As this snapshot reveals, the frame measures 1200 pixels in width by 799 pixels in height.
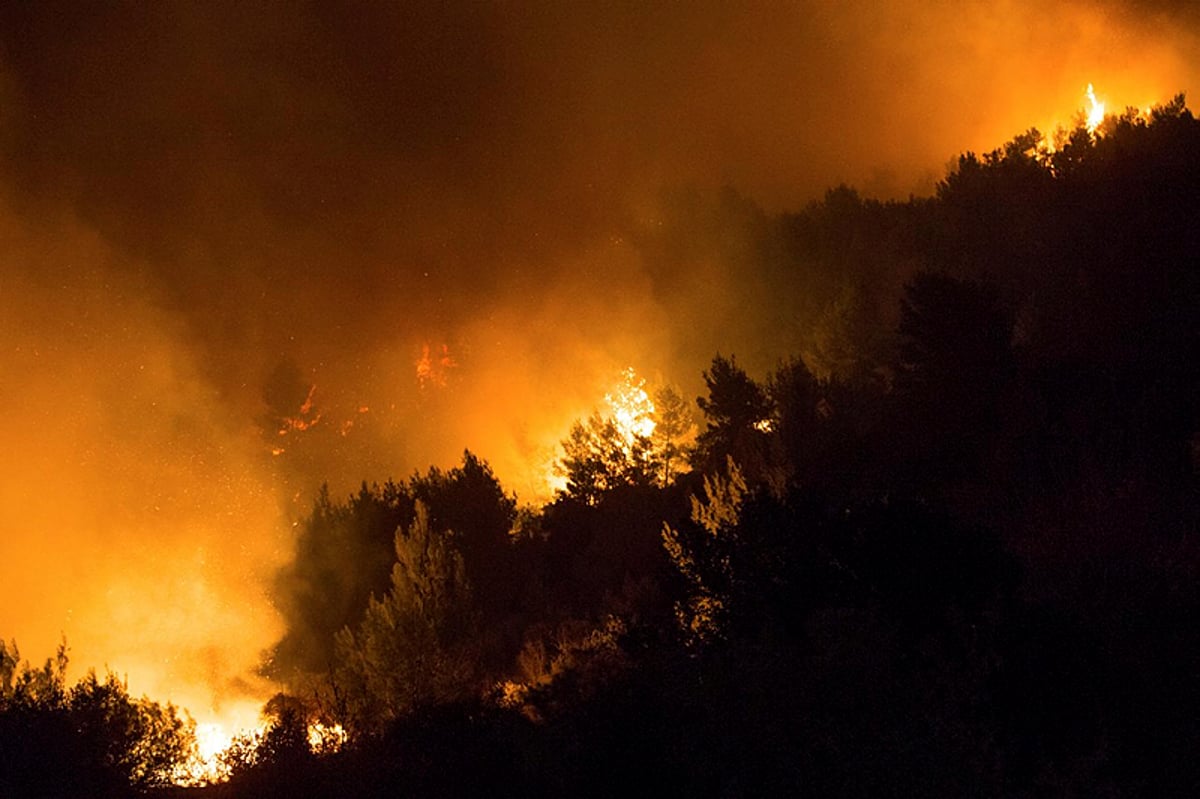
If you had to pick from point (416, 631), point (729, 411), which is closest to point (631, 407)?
point (729, 411)

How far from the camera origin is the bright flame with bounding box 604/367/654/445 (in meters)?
49.3

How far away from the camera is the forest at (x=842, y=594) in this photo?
795 centimetres

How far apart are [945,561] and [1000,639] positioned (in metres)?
1.55

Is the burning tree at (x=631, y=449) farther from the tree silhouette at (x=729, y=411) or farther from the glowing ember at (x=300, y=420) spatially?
the glowing ember at (x=300, y=420)

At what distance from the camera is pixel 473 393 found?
88.8 meters

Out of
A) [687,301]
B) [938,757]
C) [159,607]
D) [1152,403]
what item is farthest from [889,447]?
[687,301]

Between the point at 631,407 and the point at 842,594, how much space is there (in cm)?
4929

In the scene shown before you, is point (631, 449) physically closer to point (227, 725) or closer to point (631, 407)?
point (631, 407)

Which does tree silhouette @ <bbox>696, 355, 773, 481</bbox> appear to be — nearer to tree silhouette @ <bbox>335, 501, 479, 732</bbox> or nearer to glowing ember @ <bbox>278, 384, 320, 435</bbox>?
tree silhouette @ <bbox>335, 501, 479, 732</bbox>

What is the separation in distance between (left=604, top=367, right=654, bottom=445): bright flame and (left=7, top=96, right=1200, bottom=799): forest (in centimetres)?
524

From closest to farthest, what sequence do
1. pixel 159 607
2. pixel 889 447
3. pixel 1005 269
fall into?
1. pixel 889 447
2. pixel 1005 269
3. pixel 159 607

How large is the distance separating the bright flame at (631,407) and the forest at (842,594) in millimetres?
5242

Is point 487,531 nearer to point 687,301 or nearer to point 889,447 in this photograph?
point 889,447

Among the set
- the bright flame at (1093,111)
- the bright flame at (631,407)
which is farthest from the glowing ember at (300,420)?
the bright flame at (1093,111)
